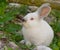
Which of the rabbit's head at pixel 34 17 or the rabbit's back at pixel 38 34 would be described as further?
the rabbit's back at pixel 38 34

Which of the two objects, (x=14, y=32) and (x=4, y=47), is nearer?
(x=4, y=47)

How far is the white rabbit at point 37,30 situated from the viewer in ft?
16.9

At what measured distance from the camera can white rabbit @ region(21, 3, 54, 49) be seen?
516 cm

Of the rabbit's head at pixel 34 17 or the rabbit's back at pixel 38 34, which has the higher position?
the rabbit's head at pixel 34 17

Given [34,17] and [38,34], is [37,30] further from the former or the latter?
[34,17]

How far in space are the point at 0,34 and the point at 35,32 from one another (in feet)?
1.86

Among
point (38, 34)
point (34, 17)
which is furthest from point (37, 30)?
point (34, 17)

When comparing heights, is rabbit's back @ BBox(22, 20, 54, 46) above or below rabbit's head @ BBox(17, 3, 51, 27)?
below

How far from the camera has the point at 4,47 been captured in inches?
191

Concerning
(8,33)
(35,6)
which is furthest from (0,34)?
(35,6)

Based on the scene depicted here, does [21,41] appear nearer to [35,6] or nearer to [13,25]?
[13,25]

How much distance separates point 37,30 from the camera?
5215mm

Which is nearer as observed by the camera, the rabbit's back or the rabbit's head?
the rabbit's head

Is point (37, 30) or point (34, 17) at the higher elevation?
point (34, 17)
